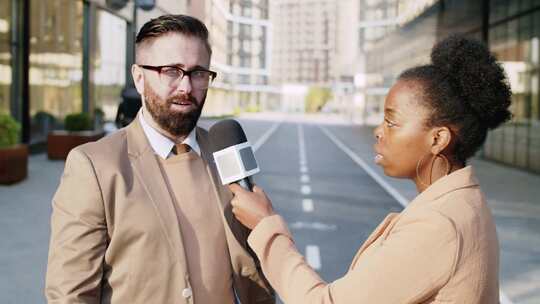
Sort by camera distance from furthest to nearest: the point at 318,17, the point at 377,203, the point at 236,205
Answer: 1. the point at 318,17
2. the point at 377,203
3. the point at 236,205

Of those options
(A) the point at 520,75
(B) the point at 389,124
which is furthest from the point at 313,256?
(A) the point at 520,75

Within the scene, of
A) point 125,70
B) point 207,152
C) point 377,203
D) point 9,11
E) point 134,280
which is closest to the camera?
point 134,280

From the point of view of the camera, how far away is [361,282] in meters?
2.00

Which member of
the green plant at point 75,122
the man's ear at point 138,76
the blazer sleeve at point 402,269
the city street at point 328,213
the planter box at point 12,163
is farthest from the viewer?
the green plant at point 75,122

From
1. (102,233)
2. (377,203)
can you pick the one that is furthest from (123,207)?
(377,203)

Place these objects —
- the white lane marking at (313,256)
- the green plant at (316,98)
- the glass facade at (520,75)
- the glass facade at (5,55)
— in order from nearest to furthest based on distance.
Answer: the white lane marking at (313,256)
the glass facade at (520,75)
the glass facade at (5,55)
the green plant at (316,98)

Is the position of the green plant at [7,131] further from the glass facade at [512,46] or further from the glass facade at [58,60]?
the glass facade at [512,46]

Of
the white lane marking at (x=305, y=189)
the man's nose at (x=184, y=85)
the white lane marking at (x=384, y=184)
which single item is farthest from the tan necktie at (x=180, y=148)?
the white lane marking at (x=305, y=189)

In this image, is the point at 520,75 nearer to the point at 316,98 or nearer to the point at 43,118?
the point at 43,118

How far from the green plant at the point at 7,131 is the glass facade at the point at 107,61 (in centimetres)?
1538

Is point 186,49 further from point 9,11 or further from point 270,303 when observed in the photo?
point 9,11

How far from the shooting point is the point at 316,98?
150m

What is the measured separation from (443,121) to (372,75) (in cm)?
6050

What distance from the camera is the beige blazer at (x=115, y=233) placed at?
2385 mm
